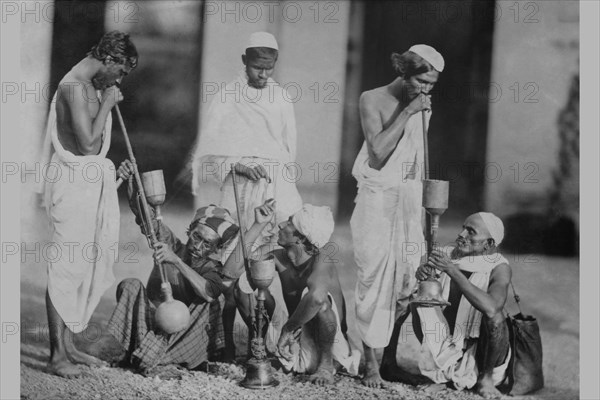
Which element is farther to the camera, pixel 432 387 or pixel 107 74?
pixel 107 74

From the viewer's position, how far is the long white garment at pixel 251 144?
5.12 m

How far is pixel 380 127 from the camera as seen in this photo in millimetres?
5109

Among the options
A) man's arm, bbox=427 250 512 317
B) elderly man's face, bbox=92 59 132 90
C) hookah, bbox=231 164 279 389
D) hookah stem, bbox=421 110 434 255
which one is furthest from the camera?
elderly man's face, bbox=92 59 132 90

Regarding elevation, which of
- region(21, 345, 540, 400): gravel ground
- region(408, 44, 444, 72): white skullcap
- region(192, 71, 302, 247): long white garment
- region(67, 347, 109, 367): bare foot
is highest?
region(408, 44, 444, 72): white skullcap

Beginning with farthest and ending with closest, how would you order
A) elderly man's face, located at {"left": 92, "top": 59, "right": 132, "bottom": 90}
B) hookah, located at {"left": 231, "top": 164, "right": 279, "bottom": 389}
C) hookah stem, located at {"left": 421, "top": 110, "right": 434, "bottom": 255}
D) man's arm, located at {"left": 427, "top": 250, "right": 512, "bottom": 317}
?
1. elderly man's face, located at {"left": 92, "top": 59, "right": 132, "bottom": 90}
2. hookah stem, located at {"left": 421, "top": 110, "right": 434, "bottom": 255}
3. man's arm, located at {"left": 427, "top": 250, "right": 512, "bottom": 317}
4. hookah, located at {"left": 231, "top": 164, "right": 279, "bottom": 389}

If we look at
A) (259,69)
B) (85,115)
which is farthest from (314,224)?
(85,115)

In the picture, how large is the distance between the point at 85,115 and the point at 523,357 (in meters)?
3.15

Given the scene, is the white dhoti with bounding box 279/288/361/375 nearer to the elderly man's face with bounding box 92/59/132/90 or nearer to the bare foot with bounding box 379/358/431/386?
the bare foot with bounding box 379/358/431/386

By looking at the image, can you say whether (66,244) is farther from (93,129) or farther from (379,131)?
(379,131)

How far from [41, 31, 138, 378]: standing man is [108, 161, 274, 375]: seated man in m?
0.19

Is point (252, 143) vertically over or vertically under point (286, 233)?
over

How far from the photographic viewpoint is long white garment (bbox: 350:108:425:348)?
200 inches

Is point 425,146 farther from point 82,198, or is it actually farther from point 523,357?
point 82,198

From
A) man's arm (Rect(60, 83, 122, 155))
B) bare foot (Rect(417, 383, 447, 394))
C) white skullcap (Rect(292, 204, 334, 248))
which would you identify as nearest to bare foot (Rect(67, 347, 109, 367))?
man's arm (Rect(60, 83, 122, 155))
